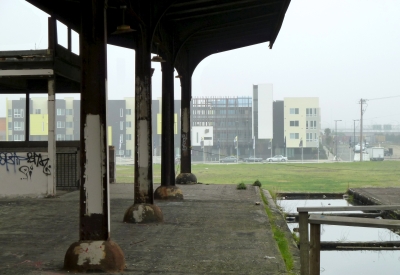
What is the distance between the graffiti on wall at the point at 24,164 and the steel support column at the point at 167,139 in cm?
321

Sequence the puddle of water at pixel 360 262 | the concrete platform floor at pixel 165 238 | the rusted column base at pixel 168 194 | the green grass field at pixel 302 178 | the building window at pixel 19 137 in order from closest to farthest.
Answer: the concrete platform floor at pixel 165 238, the puddle of water at pixel 360 262, the rusted column base at pixel 168 194, the building window at pixel 19 137, the green grass field at pixel 302 178

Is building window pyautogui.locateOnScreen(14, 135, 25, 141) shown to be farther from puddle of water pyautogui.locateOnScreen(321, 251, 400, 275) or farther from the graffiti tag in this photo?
puddle of water pyautogui.locateOnScreen(321, 251, 400, 275)

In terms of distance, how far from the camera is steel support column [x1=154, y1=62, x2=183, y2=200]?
15.3m

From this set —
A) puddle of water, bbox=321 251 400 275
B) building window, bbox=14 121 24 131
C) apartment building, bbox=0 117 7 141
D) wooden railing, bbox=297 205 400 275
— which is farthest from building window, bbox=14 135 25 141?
wooden railing, bbox=297 205 400 275

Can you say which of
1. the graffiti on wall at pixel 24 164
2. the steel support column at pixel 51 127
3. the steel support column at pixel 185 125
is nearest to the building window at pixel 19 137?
the graffiti on wall at pixel 24 164

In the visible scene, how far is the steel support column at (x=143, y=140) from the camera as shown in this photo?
11.4 metres

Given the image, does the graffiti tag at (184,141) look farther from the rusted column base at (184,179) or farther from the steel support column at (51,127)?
the steel support column at (51,127)

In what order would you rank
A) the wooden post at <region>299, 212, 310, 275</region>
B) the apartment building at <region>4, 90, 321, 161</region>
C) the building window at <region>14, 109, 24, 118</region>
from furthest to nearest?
the apartment building at <region>4, 90, 321, 161</region> → the building window at <region>14, 109, 24, 118</region> → the wooden post at <region>299, 212, 310, 275</region>

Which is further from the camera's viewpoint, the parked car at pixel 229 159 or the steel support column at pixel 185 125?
the parked car at pixel 229 159

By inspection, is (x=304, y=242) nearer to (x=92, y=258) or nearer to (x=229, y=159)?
(x=92, y=258)

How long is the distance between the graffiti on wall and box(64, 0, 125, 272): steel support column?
29.4ft

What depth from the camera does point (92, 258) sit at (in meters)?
7.00

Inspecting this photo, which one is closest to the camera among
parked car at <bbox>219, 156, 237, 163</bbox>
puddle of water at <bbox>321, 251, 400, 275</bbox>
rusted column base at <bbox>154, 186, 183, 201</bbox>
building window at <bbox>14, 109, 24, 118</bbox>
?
puddle of water at <bbox>321, 251, 400, 275</bbox>

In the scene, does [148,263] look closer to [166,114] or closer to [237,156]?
[166,114]
